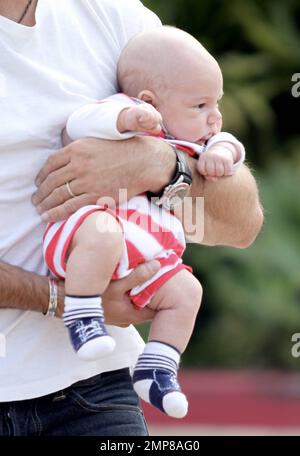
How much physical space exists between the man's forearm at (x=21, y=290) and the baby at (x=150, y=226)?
0.22ft

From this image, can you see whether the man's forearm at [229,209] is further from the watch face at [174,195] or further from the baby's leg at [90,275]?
the baby's leg at [90,275]

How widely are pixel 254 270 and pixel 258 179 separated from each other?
0.87 meters

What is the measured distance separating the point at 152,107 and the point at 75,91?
0.76 feet

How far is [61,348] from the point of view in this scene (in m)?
3.31

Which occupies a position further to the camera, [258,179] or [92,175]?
[258,179]

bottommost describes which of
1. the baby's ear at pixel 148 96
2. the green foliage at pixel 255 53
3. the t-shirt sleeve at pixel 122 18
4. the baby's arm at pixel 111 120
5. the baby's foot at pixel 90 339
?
the baby's foot at pixel 90 339

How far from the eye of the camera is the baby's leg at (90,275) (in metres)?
3.16

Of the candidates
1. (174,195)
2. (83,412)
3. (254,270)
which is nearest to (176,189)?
(174,195)

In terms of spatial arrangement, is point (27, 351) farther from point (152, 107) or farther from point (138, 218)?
point (152, 107)

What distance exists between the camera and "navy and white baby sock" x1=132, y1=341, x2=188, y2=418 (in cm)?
321

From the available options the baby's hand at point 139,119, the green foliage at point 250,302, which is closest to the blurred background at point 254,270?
the green foliage at point 250,302

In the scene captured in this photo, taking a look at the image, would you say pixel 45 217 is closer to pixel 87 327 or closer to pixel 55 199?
pixel 55 199

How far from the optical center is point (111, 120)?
10.7ft
